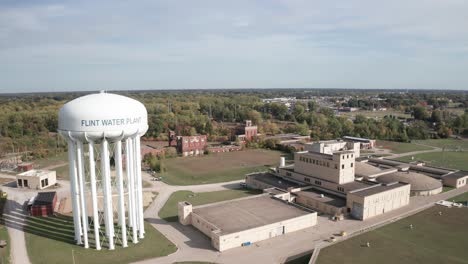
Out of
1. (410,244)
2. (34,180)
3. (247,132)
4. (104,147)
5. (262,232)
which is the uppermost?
(104,147)

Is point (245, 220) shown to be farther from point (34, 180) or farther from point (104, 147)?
point (34, 180)

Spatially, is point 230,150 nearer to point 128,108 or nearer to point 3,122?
point 128,108

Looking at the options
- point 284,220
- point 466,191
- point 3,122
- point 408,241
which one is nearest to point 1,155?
point 3,122

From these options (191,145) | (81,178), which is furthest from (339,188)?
(191,145)

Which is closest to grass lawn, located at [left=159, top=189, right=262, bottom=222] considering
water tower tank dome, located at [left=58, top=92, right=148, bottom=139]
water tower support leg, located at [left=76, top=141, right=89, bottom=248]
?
water tower support leg, located at [left=76, top=141, right=89, bottom=248]

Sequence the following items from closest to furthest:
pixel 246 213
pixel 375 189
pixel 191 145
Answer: pixel 246 213, pixel 375 189, pixel 191 145

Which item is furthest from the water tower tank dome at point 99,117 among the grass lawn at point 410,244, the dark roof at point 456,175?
the dark roof at point 456,175
